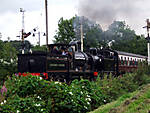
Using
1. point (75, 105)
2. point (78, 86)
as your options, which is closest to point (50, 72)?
point (78, 86)

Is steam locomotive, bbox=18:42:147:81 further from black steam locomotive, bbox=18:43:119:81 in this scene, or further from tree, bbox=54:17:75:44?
tree, bbox=54:17:75:44

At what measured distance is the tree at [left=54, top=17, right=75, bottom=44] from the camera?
3778 centimetres

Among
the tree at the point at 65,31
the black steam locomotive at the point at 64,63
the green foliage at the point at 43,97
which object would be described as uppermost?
the tree at the point at 65,31

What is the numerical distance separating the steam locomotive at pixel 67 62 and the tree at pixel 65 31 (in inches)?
616

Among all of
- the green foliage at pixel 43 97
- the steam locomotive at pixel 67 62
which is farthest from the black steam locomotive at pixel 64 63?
the green foliage at pixel 43 97

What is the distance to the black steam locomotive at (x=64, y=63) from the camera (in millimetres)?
14609

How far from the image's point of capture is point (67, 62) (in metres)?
16.1

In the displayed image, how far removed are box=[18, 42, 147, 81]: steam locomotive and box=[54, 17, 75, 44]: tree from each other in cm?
1565

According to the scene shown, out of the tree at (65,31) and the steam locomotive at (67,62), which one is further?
the tree at (65,31)

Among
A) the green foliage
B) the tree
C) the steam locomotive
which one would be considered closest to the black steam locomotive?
the steam locomotive

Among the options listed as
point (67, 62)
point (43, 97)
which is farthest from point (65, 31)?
point (43, 97)

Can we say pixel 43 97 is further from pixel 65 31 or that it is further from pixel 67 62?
pixel 65 31

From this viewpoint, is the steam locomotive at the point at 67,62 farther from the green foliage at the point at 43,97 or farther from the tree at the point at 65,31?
the tree at the point at 65,31

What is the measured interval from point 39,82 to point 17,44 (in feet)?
281
